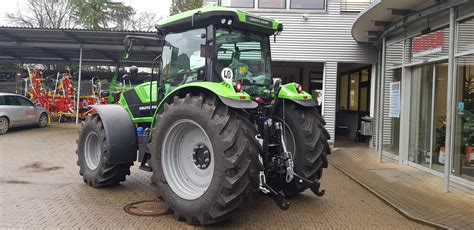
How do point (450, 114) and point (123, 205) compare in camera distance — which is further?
point (450, 114)

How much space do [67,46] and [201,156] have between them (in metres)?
14.7

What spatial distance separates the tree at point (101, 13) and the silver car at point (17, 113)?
16816 millimetres

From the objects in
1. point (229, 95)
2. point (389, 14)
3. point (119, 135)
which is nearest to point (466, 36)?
point (389, 14)

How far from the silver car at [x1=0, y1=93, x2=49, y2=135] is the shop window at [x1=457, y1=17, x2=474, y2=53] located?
547 inches

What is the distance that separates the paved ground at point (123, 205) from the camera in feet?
16.1

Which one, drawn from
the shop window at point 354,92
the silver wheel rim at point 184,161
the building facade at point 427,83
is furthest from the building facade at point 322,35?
the silver wheel rim at point 184,161

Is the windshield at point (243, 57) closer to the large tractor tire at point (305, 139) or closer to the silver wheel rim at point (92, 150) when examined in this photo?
the large tractor tire at point (305, 139)

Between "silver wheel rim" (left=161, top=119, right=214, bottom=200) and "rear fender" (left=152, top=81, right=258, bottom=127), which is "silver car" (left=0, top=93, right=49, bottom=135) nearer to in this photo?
"silver wheel rim" (left=161, top=119, right=214, bottom=200)

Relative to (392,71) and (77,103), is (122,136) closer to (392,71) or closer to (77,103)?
(392,71)

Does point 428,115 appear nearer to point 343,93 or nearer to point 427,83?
point 427,83

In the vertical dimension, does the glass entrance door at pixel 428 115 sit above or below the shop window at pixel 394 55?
below

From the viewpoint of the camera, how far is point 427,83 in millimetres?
8922

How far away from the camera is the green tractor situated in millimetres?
4445

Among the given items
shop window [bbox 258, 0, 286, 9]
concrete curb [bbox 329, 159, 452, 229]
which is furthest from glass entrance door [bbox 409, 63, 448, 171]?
shop window [bbox 258, 0, 286, 9]
